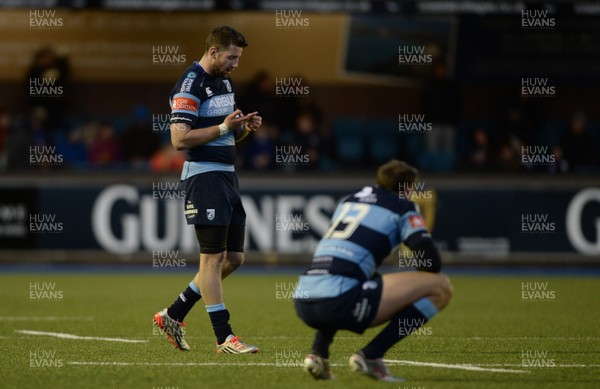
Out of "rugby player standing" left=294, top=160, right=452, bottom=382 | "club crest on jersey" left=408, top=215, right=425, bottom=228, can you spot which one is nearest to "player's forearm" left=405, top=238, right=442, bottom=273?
"rugby player standing" left=294, top=160, right=452, bottom=382

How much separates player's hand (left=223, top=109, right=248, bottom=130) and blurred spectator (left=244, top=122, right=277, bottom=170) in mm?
10191

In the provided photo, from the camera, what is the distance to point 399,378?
7.89 meters

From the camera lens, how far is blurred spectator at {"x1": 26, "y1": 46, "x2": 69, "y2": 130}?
20703 millimetres

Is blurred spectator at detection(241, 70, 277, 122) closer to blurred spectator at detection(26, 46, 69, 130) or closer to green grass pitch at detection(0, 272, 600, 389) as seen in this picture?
blurred spectator at detection(26, 46, 69, 130)

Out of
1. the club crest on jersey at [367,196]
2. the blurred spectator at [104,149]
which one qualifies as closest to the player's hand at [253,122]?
the club crest on jersey at [367,196]

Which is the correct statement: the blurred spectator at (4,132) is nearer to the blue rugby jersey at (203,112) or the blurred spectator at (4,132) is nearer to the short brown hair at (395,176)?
the blue rugby jersey at (203,112)

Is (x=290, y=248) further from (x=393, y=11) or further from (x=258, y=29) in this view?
(x=258, y=29)

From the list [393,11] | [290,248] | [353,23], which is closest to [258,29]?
[353,23]

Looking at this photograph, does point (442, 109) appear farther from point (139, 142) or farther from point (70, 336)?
point (70, 336)

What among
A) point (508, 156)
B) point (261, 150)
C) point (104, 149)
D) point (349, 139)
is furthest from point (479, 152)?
point (104, 149)

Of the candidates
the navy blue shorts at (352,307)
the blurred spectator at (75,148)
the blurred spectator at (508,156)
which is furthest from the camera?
the blurred spectator at (75,148)

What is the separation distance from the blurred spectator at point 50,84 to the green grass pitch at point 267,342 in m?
5.23

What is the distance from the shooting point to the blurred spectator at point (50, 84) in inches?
815

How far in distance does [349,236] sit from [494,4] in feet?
39.6
